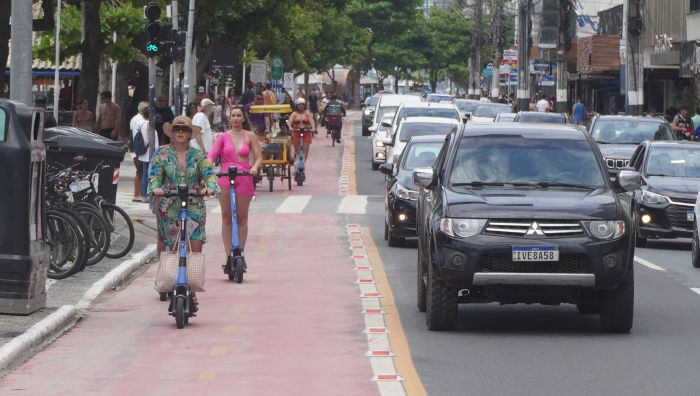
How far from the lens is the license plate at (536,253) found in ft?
40.8

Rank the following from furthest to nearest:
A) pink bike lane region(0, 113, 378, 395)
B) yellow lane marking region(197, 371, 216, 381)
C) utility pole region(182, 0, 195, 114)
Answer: utility pole region(182, 0, 195, 114)
yellow lane marking region(197, 371, 216, 381)
pink bike lane region(0, 113, 378, 395)

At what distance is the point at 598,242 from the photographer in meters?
12.5

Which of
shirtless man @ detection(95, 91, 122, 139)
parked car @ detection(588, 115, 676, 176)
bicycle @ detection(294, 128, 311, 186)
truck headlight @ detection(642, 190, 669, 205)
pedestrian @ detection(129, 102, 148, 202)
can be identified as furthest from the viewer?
bicycle @ detection(294, 128, 311, 186)

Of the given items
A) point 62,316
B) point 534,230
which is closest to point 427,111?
point 62,316

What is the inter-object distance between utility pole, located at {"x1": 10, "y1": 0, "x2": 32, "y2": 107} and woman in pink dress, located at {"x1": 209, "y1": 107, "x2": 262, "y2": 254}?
2200 mm

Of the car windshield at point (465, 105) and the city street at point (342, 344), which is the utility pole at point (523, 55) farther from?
the city street at point (342, 344)

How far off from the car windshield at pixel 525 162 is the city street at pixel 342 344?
1.27 meters

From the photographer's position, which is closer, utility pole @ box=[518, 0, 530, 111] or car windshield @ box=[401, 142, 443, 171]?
car windshield @ box=[401, 142, 443, 171]

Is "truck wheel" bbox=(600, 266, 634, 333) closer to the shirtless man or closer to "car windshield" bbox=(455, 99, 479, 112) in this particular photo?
the shirtless man

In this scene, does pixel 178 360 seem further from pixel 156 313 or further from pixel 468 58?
pixel 468 58

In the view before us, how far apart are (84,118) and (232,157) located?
16152mm

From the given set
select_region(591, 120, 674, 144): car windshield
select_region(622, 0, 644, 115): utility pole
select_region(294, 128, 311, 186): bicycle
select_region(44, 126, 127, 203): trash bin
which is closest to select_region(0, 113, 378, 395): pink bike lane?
select_region(44, 126, 127, 203): trash bin

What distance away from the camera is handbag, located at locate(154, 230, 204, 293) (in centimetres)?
1345

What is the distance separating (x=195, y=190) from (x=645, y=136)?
62.3 ft
